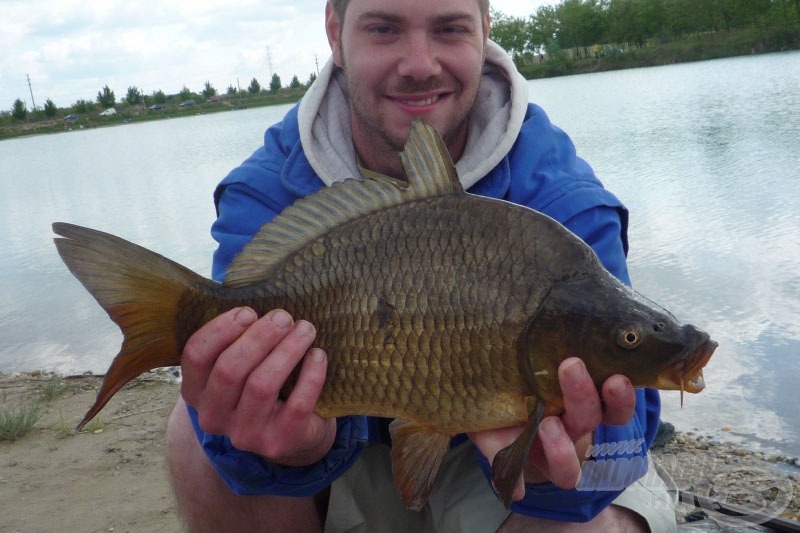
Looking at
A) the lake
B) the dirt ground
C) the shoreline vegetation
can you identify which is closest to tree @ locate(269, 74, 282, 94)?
the shoreline vegetation

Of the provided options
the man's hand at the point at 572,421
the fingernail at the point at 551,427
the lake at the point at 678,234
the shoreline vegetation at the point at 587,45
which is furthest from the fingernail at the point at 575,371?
the shoreline vegetation at the point at 587,45

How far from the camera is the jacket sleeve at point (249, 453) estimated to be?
1.82 metres

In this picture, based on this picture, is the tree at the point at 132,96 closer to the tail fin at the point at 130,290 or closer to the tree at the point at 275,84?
the tree at the point at 275,84

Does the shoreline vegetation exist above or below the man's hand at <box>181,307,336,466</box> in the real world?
above

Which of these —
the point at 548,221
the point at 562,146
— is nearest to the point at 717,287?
the point at 562,146

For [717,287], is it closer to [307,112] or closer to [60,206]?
[307,112]

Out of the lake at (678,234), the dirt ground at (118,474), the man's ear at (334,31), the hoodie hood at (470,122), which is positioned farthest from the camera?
the lake at (678,234)

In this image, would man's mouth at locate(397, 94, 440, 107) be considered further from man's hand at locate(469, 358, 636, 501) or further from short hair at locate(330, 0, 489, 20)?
man's hand at locate(469, 358, 636, 501)

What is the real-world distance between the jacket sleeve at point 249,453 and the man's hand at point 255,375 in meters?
0.27

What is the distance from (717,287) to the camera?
4668mm

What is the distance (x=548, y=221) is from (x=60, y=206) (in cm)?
1224

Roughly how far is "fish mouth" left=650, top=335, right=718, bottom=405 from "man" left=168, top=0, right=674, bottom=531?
0.30 m

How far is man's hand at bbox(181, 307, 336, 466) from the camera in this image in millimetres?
1420

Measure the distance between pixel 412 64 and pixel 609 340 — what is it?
110 cm
